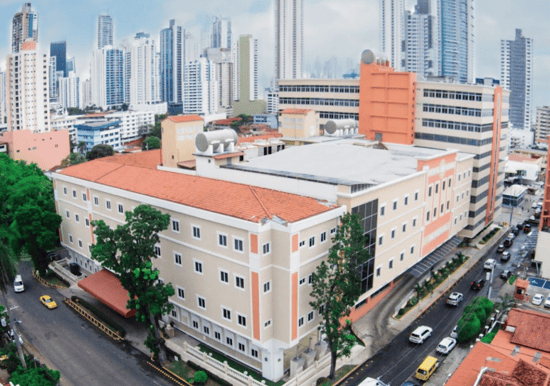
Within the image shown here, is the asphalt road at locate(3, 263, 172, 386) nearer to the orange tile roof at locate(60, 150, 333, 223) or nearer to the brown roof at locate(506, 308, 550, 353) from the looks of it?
the orange tile roof at locate(60, 150, 333, 223)

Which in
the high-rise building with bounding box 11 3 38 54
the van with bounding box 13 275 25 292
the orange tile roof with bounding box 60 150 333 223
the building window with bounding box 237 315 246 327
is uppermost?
the high-rise building with bounding box 11 3 38 54

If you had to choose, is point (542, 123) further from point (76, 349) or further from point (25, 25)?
point (25, 25)

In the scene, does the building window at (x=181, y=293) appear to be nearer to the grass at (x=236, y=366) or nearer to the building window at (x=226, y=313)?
the grass at (x=236, y=366)

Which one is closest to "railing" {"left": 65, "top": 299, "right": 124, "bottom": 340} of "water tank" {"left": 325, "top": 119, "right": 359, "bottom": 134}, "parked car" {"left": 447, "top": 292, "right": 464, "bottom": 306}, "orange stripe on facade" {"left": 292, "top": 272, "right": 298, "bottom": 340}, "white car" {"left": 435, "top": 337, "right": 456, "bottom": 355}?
"orange stripe on facade" {"left": 292, "top": 272, "right": 298, "bottom": 340}

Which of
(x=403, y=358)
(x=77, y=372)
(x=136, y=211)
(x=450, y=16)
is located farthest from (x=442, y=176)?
(x=450, y=16)

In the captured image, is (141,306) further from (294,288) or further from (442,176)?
(442,176)

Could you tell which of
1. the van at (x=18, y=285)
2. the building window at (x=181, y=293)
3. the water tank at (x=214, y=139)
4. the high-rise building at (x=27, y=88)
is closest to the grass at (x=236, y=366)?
the building window at (x=181, y=293)

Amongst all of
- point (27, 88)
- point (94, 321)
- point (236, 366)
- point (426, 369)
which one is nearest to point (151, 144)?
point (27, 88)
